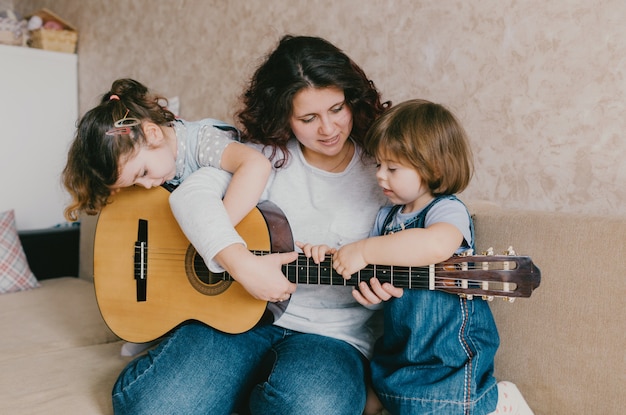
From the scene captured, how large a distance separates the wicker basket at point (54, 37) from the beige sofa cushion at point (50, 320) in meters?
1.61

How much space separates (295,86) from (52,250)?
5.77ft

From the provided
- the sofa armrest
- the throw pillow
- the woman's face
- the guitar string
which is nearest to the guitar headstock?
the guitar string

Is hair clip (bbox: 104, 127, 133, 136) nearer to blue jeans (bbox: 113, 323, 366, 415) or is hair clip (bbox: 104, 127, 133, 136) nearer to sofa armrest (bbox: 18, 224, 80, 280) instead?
blue jeans (bbox: 113, 323, 366, 415)

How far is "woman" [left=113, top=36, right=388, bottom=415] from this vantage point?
3.91 ft

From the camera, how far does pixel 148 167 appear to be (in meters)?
1.36

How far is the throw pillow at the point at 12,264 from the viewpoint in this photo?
2236 mm

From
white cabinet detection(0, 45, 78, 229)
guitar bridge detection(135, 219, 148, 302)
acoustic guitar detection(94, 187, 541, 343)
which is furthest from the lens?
white cabinet detection(0, 45, 78, 229)

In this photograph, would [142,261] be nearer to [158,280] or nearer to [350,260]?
[158,280]

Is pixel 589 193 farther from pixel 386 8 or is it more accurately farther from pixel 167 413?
pixel 167 413

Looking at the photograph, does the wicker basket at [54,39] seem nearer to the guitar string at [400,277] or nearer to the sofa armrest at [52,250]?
the sofa armrest at [52,250]

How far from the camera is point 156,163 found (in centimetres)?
136

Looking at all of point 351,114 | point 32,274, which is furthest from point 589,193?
point 32,274

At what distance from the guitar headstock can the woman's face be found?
0.40 meters

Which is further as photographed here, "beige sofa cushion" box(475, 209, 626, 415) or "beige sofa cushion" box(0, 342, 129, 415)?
"beige sofa cushion" box(0, 342, 129, 415)
